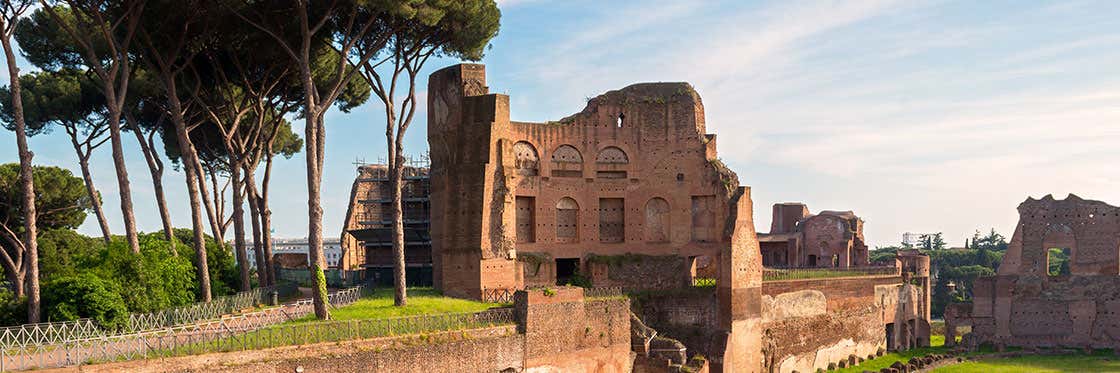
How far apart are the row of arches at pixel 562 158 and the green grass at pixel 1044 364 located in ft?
48.8

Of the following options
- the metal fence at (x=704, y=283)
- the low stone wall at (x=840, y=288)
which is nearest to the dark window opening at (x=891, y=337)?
the low stone wall at (x=840, y=288)

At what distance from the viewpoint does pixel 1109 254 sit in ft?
136

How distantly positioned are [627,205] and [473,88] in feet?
24.9

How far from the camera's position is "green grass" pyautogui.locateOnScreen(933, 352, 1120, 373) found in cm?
3581

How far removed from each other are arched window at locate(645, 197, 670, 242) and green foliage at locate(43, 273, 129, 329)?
63.1ft

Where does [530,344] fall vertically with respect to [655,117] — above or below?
below

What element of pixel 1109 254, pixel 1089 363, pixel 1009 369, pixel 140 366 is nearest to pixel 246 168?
pixel 140 366

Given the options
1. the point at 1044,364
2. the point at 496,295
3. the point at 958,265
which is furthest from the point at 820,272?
the point at 958,265

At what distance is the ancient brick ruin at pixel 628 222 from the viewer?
30.5 metres

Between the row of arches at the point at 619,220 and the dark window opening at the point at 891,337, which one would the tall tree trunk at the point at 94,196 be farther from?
the dark window opening at the point at 891,337

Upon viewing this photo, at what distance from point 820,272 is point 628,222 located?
28.0 feet

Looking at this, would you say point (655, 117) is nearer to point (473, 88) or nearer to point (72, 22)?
point (473, 88)

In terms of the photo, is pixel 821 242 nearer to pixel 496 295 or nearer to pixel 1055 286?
pixel 1055 286

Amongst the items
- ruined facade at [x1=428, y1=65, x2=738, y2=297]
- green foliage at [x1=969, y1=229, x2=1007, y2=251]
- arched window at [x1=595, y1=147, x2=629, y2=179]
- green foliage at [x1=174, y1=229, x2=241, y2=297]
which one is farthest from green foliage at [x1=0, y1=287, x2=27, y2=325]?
green foliage at [x1=969, y1=229, x2=1007, y2=251]
